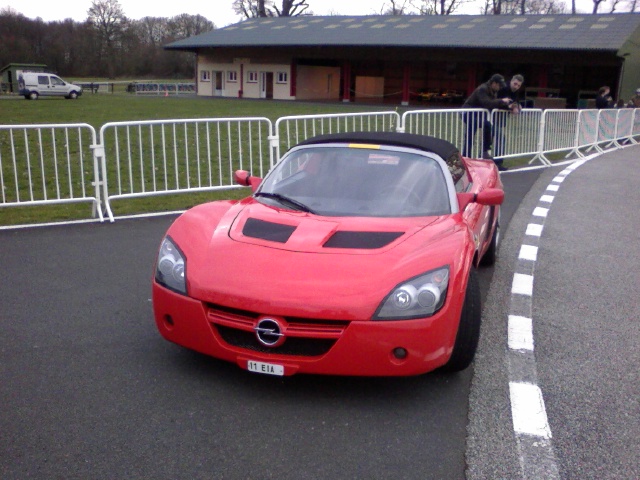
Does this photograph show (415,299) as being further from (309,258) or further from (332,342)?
(309,258)

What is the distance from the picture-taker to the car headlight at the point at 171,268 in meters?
3.97

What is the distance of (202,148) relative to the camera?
17.0 meters

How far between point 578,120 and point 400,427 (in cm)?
1532

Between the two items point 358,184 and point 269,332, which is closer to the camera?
point 269,332

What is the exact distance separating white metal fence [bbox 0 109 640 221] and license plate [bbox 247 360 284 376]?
546 centimetres

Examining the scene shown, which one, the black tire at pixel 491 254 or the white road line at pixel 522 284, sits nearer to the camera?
the white road line at pixel 522 284

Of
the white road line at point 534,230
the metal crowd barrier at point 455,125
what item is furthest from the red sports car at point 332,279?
the metal crowd barrier at point 455,125

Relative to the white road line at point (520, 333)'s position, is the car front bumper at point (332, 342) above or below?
above

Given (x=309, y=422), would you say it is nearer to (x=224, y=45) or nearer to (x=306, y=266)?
(x=306, y=266)

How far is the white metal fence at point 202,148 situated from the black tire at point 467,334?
565cm

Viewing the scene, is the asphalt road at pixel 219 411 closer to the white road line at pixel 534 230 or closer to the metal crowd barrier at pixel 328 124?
the white road line at pixel 534 230

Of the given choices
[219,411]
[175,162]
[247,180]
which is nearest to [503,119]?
[175,162]

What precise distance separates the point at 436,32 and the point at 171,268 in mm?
45488

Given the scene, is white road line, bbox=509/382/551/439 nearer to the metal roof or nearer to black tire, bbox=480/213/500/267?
black tire, bbox=480/213/500/267
